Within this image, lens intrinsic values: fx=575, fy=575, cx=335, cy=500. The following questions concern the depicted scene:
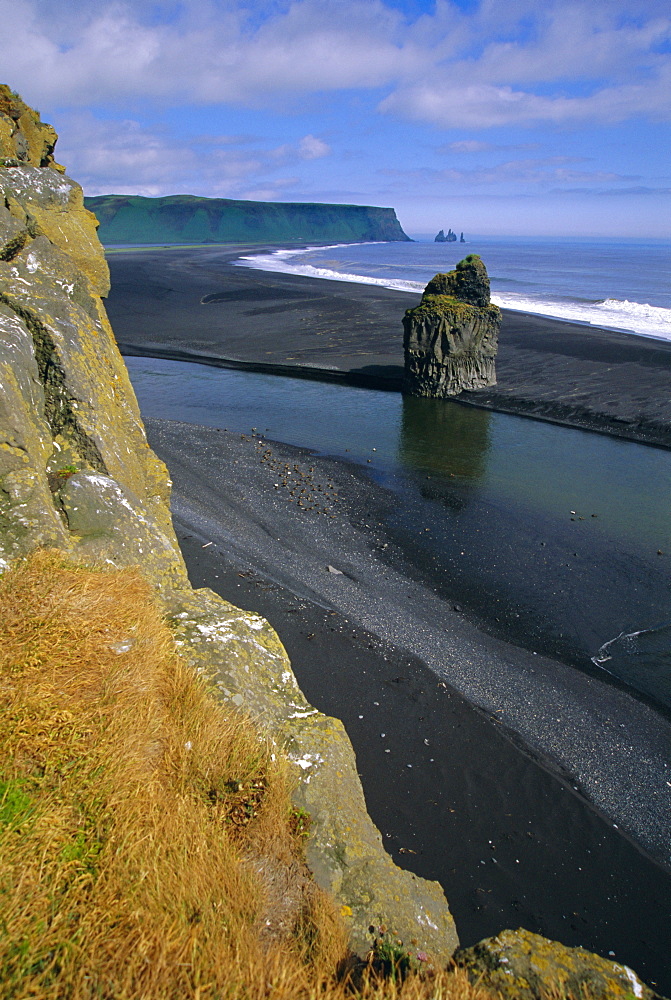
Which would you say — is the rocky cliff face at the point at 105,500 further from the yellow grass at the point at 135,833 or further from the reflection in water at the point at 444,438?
the reflection in water at the point at 444,438

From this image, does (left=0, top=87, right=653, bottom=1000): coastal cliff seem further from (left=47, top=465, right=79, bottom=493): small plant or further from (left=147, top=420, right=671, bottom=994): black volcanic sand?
(left=147, top=420, right=671, bottom=994): black volcanic sand

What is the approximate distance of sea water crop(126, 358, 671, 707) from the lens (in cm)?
1138

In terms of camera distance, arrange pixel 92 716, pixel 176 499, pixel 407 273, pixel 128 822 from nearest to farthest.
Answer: pixel 128 822 < pixel 92 716 < pixel 176 499 < pixel 407 273

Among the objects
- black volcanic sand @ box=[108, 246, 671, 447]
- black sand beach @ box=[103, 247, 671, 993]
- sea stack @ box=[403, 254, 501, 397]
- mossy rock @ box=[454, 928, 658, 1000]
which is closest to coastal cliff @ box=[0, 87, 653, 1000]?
mossy rock @ box=[454, 928, 658, 1000]

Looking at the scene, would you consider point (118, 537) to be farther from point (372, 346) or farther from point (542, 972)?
point (372, 346)

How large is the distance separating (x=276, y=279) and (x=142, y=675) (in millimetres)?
76645

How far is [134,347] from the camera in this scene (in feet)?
134

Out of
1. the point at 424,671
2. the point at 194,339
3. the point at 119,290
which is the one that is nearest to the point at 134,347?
the point at 194,339

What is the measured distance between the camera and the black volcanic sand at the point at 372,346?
90.5 feet

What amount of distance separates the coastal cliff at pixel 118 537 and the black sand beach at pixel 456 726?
234 centimetres

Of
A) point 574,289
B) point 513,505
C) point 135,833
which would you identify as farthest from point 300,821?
point 574,289

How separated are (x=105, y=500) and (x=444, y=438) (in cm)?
1888

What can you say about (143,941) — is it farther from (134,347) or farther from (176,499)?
(134,347)

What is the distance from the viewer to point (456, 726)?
8.38 m
